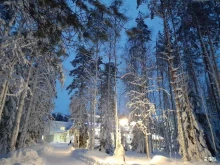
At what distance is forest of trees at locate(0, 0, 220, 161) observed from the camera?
5.01 metres

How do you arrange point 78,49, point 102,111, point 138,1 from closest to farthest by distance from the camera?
point 78,49
point 138,1
point 102,111

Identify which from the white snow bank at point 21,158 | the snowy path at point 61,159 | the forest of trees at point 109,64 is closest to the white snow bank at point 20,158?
the white snow bank at point 21,158

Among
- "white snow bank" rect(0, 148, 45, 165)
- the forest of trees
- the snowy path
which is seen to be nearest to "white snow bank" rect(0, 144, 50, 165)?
"white snow bank" rect(0, 148, 45, 165)

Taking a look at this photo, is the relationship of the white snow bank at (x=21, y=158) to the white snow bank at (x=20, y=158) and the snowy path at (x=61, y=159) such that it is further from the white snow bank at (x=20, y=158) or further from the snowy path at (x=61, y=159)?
the snowy path at (x=61, y=159)

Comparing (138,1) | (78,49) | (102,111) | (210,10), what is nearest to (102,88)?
(102,111)

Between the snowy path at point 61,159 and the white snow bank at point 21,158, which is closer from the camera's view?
the white snow bank at point 21,158

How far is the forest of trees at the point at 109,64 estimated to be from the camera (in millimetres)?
5008

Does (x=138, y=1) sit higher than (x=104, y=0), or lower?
higher

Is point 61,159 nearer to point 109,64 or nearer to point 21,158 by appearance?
point 21,158

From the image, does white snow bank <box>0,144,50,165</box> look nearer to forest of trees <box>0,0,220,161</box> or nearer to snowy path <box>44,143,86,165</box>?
snowy path <box>44,143,86,165</box>

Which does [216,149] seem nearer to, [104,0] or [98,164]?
[98,164]

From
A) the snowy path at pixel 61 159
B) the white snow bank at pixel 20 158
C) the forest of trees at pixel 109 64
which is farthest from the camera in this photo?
the snowy path at pixel 61 159

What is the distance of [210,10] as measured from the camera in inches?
651

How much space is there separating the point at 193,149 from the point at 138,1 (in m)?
12.8
